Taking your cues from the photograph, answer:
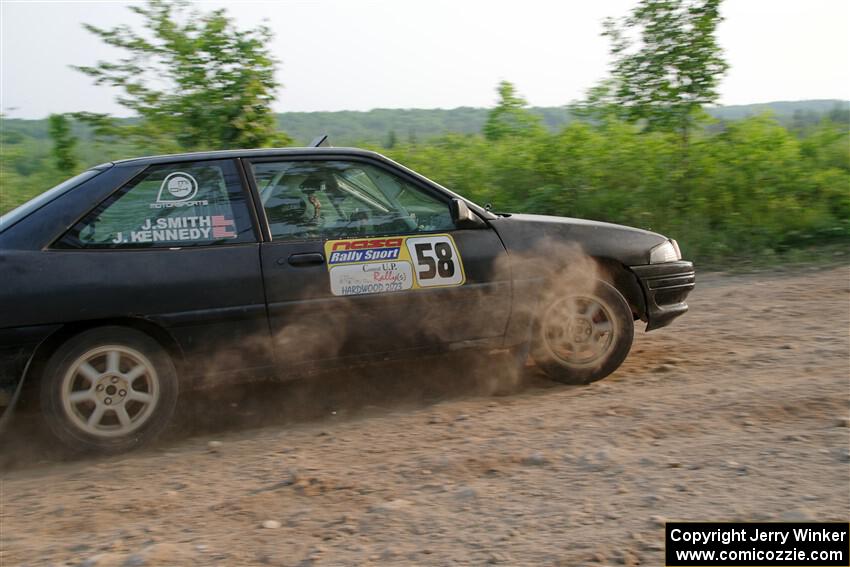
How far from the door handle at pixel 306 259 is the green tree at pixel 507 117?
8807mm

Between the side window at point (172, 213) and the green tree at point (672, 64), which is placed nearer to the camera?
the side window at point (172, 213)

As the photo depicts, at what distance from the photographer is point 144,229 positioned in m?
4.43

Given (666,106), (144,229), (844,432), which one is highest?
(666,106)

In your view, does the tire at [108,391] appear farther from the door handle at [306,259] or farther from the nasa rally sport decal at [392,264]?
the nasa rally sport decal at [392,264]

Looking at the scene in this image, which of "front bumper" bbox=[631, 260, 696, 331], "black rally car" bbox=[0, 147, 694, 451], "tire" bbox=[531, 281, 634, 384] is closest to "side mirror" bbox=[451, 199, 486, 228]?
"black rally car" bbox=[0, 147, 694, 451]

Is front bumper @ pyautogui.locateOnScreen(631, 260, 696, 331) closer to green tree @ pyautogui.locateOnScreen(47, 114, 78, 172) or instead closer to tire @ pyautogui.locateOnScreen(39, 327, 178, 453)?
tire @ pyautogui.locateOnScreen(39, 327, 178, 453)

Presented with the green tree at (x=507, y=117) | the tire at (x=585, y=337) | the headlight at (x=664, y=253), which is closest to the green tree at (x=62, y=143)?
the green tree at (x=507, y=117)

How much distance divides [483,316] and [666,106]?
7.06 m

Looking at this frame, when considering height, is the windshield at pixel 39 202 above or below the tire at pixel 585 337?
above

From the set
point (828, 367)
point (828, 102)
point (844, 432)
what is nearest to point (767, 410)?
point (844, 432)

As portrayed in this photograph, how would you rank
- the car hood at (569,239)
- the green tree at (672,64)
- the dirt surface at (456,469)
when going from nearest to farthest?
the dirt surface at (456,469), the car hood at (569,239), the green tree at (672,64)

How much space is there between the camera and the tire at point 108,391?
419 cm

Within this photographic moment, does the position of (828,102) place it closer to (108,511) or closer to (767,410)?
(767,410)

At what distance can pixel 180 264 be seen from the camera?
4410 mm
